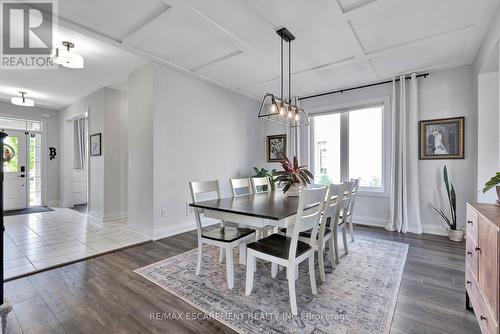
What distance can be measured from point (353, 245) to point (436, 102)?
2719mm

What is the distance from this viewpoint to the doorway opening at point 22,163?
5719mm

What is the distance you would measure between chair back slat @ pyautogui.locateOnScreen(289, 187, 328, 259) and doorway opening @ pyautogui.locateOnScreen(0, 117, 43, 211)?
24.2ft

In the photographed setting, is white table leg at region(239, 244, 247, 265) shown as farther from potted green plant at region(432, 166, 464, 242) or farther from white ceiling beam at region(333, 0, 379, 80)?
potted green plant at region(432, 166, 464, 242)

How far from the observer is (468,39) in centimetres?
281

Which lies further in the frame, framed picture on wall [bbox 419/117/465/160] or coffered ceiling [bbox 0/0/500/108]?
framed picture on wall [bbox 419/117/465/160]

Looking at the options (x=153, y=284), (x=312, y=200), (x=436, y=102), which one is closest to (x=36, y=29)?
(x=153, y=284)

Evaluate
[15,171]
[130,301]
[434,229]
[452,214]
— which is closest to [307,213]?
[130,301]

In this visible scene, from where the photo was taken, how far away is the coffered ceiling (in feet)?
7.34

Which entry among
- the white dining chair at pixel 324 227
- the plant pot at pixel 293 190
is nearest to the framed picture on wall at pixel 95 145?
the plant pot at pixel 293 190

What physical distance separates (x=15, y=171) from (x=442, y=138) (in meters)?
9.35

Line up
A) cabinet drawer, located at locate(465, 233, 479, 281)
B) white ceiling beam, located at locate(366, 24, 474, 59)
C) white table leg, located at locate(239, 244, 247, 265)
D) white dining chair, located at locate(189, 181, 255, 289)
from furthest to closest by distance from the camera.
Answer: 1. white ceiling beam, located at locate(366, 24, 474, 59)
2. white table leg, located at locate(239, 244, 247, 265)
3. white dining chair, located at locate(189, 181, 255, 289)
4. cabinet drawer, located at locate(465, 233, 479, 281)

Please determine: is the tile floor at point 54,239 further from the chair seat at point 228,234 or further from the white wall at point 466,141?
the white wall at point 466,141

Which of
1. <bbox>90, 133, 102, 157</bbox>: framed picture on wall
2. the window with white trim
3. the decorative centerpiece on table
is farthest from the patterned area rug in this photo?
<bbox>90, 133, 102, 157</bbox>: framed picture on wall

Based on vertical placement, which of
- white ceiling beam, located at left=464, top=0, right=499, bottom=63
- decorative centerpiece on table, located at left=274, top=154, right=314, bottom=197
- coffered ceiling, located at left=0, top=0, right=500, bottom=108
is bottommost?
decorative centerpiece on table, located at left=274, top=154, right=314, bottom=197
